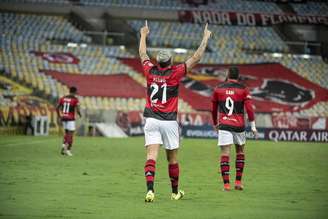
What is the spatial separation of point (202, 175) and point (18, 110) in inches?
931

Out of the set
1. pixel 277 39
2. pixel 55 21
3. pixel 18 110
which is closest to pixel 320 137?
pixel 277 39

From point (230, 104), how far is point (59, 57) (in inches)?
1412

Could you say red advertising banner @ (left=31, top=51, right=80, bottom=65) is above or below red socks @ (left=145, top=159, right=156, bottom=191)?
above

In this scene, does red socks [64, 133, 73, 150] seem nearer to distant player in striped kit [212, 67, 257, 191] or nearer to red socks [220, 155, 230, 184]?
distant player in striped kit [212, 67, 257, 191]

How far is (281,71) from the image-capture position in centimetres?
5069

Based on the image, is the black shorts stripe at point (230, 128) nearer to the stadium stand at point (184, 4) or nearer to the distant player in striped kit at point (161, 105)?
the distant player in striped kit at point (161, 105)

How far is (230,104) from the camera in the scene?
13758 millimetres

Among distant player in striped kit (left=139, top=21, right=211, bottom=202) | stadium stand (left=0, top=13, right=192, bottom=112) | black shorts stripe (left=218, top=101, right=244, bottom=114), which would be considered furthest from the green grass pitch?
stadium stand (left=0, top=13, right=192, bottom=112)

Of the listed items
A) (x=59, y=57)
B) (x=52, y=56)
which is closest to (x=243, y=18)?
(x=59, y=57)

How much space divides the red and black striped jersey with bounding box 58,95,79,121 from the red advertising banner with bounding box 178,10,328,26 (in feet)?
90.7

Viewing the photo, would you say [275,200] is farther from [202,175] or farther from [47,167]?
[47,167]

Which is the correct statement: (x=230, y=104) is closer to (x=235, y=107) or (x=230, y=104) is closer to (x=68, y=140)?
(x=235, y=107)

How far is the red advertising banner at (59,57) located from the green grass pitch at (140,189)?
2582 cm

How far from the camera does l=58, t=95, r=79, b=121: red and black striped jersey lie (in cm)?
2417
